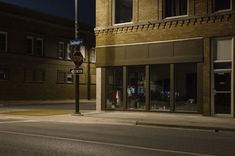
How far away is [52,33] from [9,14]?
21.4 feet

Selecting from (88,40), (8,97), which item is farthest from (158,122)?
(88,40)

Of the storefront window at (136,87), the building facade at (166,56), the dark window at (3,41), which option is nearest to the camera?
the building facade at (166,56)

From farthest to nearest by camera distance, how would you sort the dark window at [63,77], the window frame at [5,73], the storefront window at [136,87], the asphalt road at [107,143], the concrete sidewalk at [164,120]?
the dark window at [63,77]
the window frame at [5,73]
the storefront window at [136,87]
the concrete sidewalk at [164,120]
the asphalt road at [107,143]

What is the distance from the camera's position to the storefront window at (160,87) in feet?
83.1

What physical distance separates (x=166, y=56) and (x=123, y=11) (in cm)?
419

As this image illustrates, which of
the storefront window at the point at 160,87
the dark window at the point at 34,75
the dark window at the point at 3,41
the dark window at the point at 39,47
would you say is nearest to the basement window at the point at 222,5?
the storefront window at the point at 160,87

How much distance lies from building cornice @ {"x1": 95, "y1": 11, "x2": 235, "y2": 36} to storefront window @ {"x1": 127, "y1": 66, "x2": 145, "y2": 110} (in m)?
2.19

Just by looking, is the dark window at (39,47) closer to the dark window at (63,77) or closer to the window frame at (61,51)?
the window frame at (61,51)

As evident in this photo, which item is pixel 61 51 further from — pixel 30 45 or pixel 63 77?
pixel 30 45

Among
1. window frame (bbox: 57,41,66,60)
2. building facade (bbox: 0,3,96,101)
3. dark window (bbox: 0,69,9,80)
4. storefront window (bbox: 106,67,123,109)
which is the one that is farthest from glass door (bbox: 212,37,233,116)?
window frame (bbox: 57,41,66,60)

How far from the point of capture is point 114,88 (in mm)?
27719

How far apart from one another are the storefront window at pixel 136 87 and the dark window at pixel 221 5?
5.20m

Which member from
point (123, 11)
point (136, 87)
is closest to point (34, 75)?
point (123, 11)

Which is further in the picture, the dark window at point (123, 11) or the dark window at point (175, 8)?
the dark window at point (123, 11)
